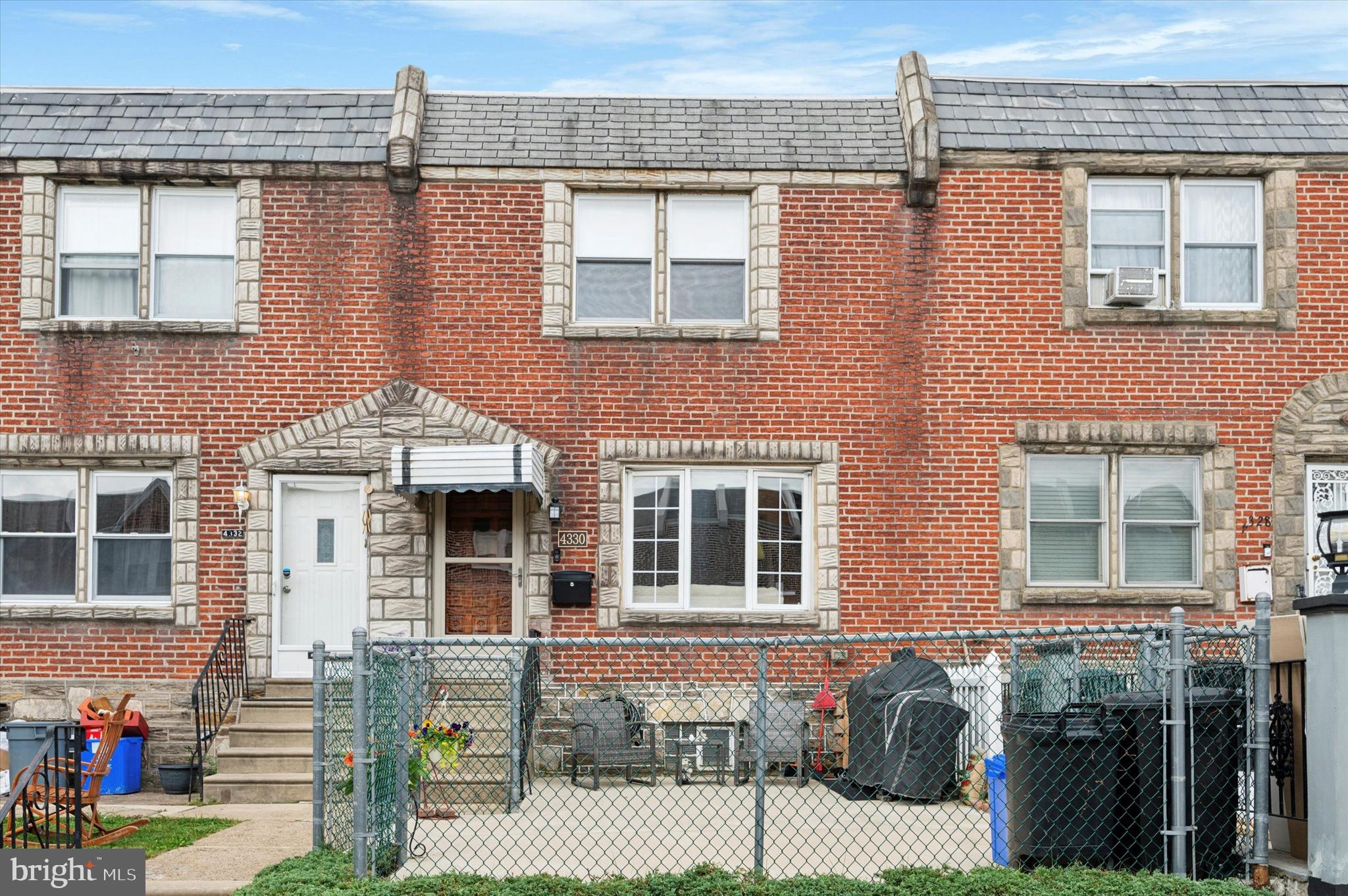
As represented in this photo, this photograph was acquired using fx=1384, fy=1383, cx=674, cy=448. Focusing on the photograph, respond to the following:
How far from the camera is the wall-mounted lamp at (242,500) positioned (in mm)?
13828

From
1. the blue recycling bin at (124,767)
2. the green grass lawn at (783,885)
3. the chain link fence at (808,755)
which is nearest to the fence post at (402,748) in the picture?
the chain link fence at (808,755)

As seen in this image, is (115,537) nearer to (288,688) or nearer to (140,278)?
(288,688)

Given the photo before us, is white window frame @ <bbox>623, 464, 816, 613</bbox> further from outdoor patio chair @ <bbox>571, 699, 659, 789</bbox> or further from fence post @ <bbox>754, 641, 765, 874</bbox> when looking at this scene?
fence post @ <bbox>754, 641, 765, 874</bbox>

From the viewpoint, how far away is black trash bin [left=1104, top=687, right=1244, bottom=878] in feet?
24.4

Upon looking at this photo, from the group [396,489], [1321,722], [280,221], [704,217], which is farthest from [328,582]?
[1321,722]

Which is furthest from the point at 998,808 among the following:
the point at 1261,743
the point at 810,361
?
the point at 810,361

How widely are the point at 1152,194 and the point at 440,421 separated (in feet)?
25.4

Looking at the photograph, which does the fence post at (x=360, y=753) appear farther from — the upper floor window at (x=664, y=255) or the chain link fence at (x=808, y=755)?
the upper floor window at (x=664, y=255)

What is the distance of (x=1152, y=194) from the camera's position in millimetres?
14469

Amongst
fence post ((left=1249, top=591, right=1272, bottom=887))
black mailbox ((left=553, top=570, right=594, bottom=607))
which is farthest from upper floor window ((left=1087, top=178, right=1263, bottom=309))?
fence post ((left=1249, top=591, right=1272, bottom=887))

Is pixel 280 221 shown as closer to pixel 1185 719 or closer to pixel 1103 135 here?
pixel 1103 135

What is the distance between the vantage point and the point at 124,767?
1323cm

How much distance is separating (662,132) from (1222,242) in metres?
5.95

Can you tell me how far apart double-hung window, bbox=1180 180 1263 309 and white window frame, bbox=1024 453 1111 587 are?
6.62 feet
